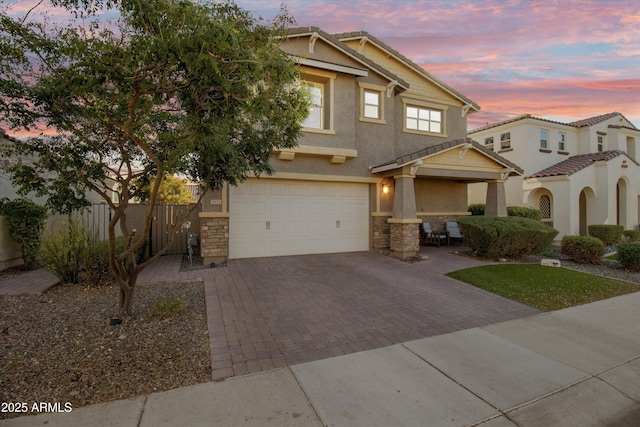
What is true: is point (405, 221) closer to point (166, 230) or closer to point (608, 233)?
point (166, 230)

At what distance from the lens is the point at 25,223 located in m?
8.38

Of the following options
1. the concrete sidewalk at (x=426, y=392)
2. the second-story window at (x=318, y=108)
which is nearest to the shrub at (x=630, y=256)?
the concrete sidewalk at (x=426, y=392)

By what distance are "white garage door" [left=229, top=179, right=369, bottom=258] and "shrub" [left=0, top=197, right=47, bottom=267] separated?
16.9ft

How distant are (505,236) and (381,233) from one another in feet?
13.4

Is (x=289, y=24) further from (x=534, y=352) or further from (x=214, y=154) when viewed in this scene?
(x=534, y=352)

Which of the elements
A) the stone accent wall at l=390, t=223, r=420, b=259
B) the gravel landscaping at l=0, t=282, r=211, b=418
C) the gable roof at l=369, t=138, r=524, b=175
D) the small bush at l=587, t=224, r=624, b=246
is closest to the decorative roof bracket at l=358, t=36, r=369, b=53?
the gable roof at l=369, t=138, r=524, b=175

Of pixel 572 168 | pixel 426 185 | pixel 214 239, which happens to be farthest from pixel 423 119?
pixel 214 239

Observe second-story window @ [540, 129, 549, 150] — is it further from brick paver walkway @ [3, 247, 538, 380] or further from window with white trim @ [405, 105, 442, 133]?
brick paver walkway @ [3, 247, 538, 380]

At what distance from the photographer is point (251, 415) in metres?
2.83

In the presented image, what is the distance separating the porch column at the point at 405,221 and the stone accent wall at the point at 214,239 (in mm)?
5737

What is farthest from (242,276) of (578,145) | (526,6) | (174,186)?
(578,145)

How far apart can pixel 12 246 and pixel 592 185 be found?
83.8 feet

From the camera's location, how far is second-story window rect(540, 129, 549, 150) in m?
18.8

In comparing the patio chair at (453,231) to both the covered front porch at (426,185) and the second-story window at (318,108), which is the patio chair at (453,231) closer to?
the covered front porch at (426,185)
